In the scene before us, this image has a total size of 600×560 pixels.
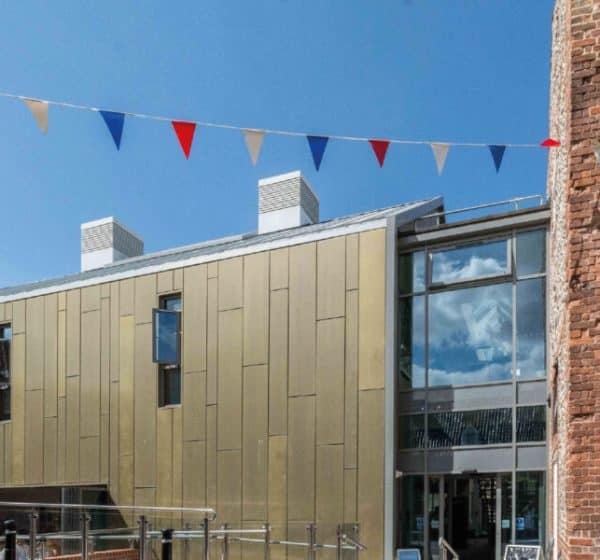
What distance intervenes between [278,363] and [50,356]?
5.91 m

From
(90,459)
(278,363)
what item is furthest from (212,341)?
(90,459)

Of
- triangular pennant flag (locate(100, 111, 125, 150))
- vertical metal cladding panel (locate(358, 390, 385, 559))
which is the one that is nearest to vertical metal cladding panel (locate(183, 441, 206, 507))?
vertical metal cladding panel (locate(358, 390, 385, 559))

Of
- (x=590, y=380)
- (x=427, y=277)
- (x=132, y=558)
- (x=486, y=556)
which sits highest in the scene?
(x=427, y=277)

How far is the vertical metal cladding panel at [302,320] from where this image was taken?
13.8 metres

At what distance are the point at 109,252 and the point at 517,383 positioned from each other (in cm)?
1393

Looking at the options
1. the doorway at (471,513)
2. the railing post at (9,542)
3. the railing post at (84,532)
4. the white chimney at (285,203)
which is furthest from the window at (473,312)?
the railing post at (9,542)

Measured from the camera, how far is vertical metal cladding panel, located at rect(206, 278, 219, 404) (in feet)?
49.1

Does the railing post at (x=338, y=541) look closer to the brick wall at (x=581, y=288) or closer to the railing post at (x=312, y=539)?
the railing post at (x=312, y=539)

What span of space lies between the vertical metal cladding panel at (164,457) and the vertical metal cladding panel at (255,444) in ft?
5.65

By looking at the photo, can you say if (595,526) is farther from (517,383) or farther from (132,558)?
(517,383)

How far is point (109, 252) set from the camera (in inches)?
890

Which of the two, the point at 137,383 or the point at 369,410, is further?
the point at 137,383

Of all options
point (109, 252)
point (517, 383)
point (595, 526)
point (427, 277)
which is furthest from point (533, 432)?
point (109, 252)

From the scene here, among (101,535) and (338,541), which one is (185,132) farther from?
(338,541)
